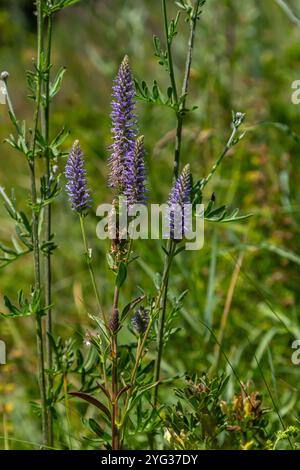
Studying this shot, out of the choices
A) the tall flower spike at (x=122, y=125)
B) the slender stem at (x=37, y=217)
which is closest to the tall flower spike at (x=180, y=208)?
the tall flower spike at (x=122, y=125)

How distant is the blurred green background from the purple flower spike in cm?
68

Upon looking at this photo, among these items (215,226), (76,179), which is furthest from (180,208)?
(215,226)

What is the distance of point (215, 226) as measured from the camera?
8.05 feet

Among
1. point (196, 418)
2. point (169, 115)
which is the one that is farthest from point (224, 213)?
point (169, 115)

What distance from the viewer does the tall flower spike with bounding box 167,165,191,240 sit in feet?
4.41

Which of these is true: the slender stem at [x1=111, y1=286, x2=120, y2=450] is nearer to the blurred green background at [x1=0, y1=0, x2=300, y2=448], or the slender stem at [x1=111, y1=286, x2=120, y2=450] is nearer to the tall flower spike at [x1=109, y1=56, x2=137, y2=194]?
the tall flower spike at [x1=109, y1=56, x2=137, y2=194]

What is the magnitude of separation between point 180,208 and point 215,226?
1.11 metres

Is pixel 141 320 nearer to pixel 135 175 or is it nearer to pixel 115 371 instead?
pixel 115 371

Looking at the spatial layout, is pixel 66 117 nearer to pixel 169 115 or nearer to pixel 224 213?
pixel 169 115

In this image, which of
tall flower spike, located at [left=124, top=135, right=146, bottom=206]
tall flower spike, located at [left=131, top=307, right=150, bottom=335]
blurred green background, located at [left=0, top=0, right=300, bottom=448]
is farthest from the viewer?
blurred green background, located at [left=0, top=0, right=300, bottom=448]

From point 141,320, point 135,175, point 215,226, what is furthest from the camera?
point 215,226

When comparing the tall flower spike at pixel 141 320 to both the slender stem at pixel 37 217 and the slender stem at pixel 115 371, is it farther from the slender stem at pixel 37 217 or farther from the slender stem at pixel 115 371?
the slender stem at pixel 37 217

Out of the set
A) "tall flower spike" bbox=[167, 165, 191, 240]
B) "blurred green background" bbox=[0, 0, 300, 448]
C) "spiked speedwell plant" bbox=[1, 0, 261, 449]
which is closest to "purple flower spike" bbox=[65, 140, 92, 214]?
"spiked speedwell plant" bbox=[1, 0, 261, 449]

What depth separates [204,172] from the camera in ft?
10.2
